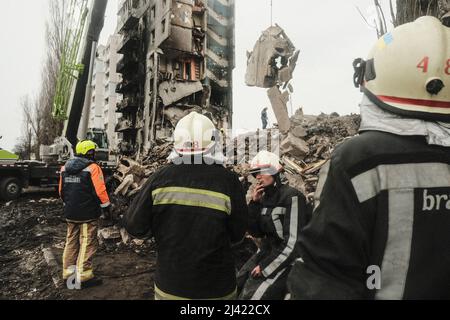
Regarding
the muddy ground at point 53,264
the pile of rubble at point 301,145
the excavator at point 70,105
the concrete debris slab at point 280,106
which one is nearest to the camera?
the muddy ground at point 53,264

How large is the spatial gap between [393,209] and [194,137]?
1447 millimetres

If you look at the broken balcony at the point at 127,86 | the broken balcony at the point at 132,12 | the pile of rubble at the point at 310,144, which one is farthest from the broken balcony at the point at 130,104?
the pile of rubble at the point at 310,144

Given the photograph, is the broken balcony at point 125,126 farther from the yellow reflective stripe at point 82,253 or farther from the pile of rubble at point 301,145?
the yellow reflective stripe at point 82,253

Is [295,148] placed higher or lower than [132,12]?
lower

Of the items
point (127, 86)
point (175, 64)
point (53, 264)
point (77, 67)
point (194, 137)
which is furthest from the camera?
point (127, 86)

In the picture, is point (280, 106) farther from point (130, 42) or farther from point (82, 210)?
point (130, 42)

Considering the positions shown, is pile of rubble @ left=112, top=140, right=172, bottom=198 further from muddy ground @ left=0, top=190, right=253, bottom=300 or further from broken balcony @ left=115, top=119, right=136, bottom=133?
broken balcony @ left=115, top=119, right=136, bottom=133

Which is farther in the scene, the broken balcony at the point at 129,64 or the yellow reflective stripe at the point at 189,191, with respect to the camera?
the broken balcony at the point at 129,64

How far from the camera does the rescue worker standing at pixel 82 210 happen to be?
14.0 ft

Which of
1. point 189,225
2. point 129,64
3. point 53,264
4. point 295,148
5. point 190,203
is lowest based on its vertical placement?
point 53,264

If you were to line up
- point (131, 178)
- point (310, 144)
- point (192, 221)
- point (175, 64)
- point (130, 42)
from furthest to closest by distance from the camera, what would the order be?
point (130, 42), point (175, 64), point (131, 178), point (310, 144), point (192, 221)

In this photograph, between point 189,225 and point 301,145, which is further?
point 301,145

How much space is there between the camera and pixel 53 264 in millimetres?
5207

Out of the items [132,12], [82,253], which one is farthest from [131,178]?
[132,12]
